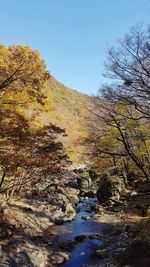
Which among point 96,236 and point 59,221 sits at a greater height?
point 59,221

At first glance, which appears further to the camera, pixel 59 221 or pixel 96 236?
pixel 59 221

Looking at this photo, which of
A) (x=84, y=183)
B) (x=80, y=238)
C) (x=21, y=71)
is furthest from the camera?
(x=84, y=183)

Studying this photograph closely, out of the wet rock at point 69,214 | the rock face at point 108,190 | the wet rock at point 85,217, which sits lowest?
the wet rock at point 85,217

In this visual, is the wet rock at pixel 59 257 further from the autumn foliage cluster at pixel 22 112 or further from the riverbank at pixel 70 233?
the autumn foliage cluster at pixel 22 112

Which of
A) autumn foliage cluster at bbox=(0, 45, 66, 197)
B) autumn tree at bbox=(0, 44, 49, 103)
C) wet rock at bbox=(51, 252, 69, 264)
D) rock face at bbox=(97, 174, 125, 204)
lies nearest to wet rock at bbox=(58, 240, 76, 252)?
wet rock at bbox=(51, 252, 69, 264)

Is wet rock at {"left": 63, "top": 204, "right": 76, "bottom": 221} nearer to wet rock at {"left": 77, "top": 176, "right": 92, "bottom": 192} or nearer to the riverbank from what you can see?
the riverbank

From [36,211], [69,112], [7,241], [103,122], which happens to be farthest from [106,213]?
[69,112]

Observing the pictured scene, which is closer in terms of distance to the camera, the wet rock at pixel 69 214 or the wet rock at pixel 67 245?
the wet rock at pixel 67 245

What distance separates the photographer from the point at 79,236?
50.9ft

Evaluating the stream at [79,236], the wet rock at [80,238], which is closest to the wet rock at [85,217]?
the stream at [79,236]

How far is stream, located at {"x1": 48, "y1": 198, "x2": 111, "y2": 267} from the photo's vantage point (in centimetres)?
1249

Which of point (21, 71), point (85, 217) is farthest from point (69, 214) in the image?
point (21, 71)

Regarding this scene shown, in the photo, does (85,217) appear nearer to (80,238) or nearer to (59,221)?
(59,221)

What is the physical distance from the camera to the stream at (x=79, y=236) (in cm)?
1249
